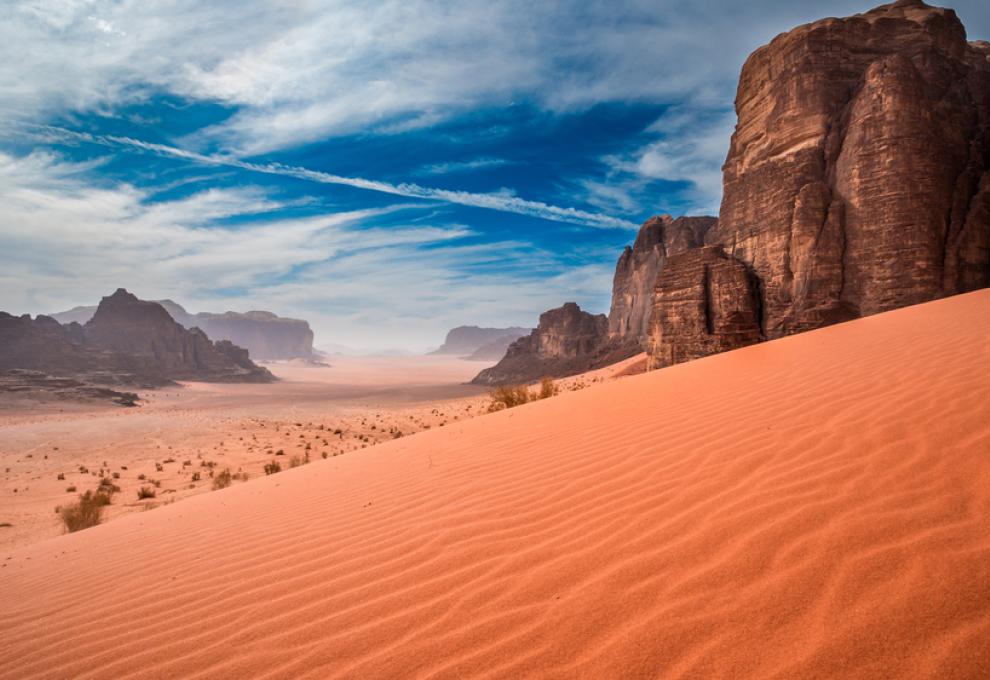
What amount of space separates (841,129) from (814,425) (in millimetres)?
17873

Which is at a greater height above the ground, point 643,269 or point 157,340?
point 643,269

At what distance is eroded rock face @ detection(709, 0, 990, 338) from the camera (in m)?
14.3

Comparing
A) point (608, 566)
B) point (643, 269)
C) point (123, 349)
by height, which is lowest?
point (608, 566)

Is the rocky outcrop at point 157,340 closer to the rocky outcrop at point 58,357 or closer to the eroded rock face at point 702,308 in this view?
the rocky outcrop at point 58,357

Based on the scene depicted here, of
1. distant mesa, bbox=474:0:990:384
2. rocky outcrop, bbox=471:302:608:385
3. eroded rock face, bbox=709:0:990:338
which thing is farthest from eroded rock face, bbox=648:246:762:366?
rocky outcrop, bbox=471:302:608:385

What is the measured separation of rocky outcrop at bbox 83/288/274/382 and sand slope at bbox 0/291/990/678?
2641 inches

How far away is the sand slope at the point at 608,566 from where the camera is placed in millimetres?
1665

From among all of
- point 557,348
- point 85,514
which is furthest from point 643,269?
point 85,514

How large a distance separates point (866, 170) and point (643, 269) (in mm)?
31391

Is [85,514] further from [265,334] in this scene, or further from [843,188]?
[265,334]

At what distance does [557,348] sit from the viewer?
54281mm

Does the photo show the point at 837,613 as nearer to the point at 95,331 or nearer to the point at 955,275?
the point at 955,275

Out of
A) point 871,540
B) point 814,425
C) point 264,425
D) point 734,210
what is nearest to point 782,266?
point 734,210

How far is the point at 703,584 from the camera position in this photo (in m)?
1.97
